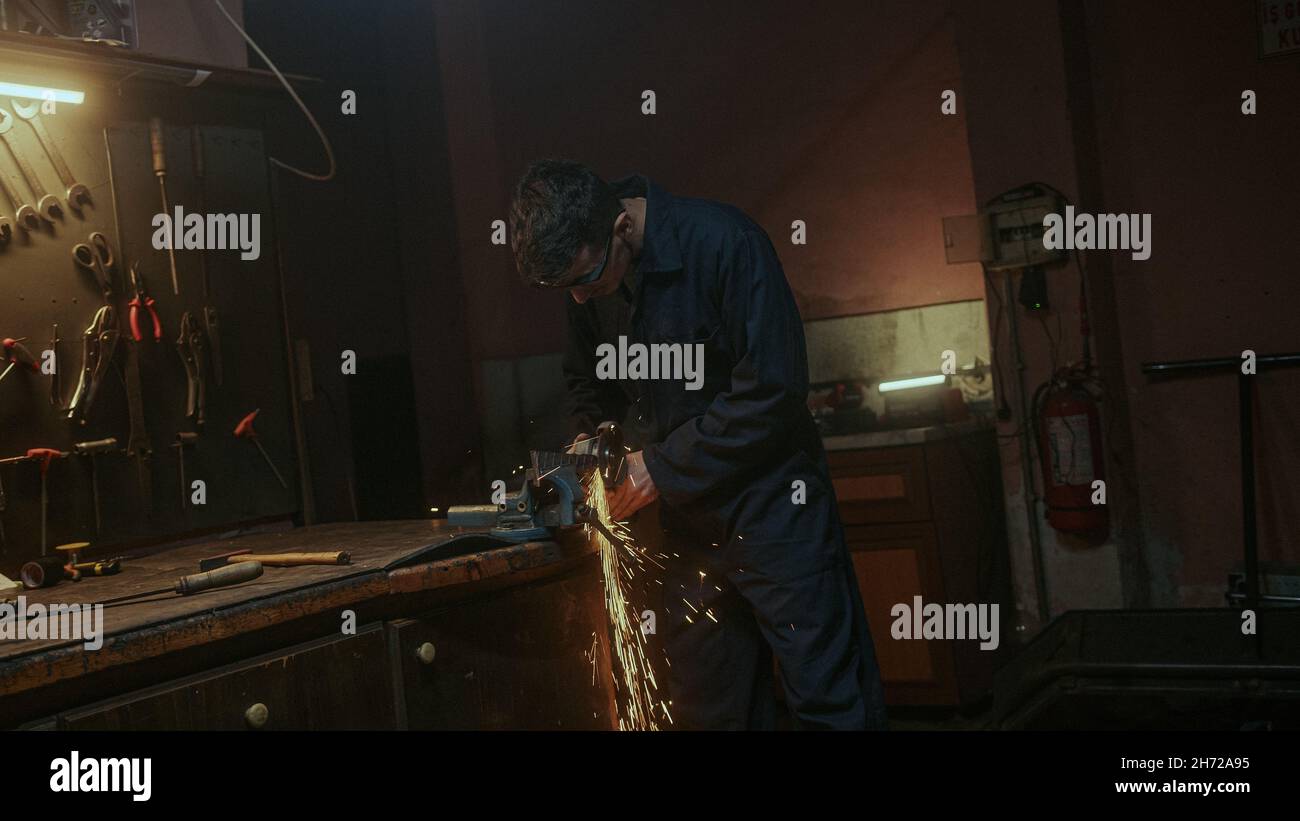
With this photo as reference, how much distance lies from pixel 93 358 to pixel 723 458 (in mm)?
1428

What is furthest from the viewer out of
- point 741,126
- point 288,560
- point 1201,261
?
point 741,126

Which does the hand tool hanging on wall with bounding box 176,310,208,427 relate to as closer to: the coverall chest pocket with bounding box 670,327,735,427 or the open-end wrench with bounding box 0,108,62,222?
the open-end wrench with bounding box 0,108,62,222

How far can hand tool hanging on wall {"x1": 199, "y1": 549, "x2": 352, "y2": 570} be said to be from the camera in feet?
5.56

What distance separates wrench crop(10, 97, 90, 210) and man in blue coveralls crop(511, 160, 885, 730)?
1088 mm

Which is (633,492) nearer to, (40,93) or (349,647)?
(349,647)

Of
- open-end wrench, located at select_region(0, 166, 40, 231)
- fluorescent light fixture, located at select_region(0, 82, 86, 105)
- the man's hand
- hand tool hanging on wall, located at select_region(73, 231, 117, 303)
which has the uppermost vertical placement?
fluorescent light fixture, located at select_region(0, 82, 86, 105)

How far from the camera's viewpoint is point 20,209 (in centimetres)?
213

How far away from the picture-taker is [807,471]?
1.88m

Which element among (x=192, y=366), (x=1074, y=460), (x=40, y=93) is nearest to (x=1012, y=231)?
(x=1074, y=460)

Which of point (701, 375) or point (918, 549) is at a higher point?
point (701, 375)

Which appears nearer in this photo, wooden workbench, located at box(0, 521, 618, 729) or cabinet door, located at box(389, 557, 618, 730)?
wooden workbench, located at box(0, 521, 618, 729)

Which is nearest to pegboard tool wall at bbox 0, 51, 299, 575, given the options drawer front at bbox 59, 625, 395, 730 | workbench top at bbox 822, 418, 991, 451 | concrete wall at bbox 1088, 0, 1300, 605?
drawer front at bbox 59, 625, 395, 730

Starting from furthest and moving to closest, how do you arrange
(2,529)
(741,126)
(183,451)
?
1. (741,126)
2. (183,451)
3. (2,529)
